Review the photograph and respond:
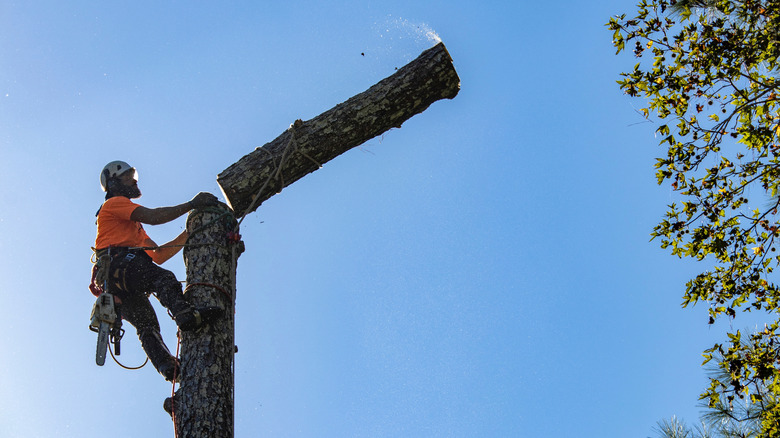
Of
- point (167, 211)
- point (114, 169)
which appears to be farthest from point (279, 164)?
point (114, 169)

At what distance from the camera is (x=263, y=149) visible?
421 cm

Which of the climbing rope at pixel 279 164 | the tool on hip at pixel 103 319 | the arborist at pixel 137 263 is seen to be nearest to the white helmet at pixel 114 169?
the arborist at pixel 137 263

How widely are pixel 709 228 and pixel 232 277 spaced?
9.46ft

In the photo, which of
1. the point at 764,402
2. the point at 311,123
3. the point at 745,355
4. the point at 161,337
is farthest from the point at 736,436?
the point at 161,337

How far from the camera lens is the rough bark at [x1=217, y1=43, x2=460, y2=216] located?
416 centimetres

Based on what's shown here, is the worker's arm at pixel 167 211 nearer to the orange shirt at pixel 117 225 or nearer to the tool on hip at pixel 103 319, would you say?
the orange shirt at pixel 117 225

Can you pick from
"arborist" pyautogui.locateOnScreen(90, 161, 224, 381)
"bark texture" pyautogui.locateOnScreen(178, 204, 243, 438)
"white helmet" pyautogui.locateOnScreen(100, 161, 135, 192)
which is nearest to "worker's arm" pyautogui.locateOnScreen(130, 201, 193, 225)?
"arborist" pyautogui.locateOnScreen(90, 161, 224, 381)

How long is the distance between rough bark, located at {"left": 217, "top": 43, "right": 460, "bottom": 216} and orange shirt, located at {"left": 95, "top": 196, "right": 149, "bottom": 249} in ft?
3.02

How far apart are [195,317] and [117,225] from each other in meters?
1.49

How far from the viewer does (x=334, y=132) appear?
4.21 meters

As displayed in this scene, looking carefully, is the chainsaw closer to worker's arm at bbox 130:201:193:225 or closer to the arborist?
the arborist

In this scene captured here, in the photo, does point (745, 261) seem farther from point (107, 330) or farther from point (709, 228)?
point (107, 330)

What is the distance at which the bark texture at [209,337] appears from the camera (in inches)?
131

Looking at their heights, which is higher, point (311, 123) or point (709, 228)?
point (311, 123)
